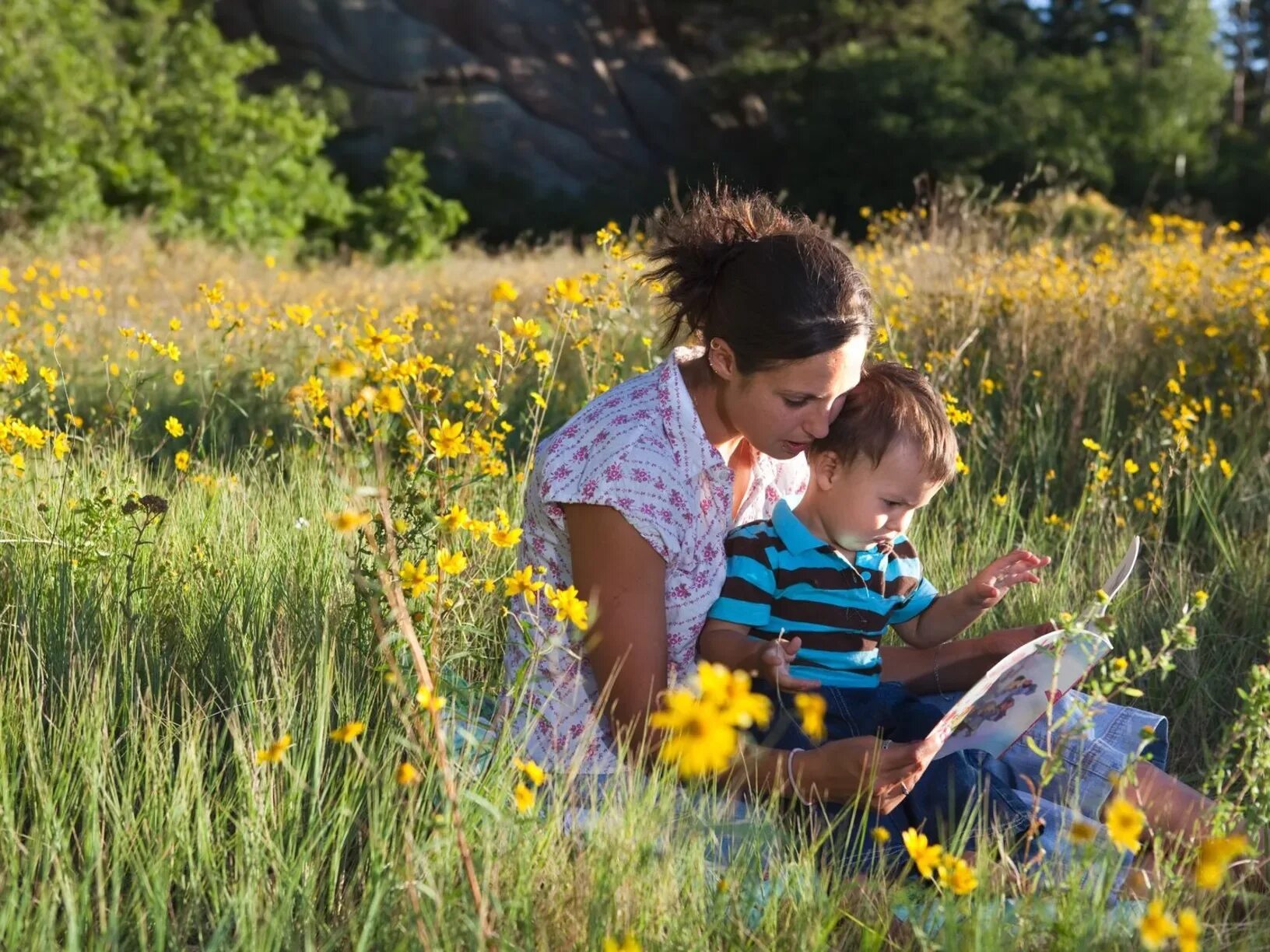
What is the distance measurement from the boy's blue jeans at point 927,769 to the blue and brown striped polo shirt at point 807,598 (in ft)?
0.18

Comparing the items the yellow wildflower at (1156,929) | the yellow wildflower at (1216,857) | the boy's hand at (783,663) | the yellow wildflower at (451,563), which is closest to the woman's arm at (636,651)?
the boy's hand at (783,663)

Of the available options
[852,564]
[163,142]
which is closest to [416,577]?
[852,564]

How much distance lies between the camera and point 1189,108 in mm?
24203

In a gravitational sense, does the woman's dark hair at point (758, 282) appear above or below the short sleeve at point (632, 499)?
above

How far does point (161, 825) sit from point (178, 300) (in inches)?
259

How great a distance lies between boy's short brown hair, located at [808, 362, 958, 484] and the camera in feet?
8.35

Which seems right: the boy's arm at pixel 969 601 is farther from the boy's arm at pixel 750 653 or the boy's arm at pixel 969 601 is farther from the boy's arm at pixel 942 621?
the boy's arm at pixel 750 653

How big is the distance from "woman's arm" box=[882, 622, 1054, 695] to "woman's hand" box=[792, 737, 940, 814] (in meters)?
0.51

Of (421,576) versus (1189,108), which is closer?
(421,576)

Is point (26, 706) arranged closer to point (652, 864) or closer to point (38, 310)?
point (652, 864)

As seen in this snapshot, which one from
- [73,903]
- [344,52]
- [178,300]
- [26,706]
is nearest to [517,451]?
[26,706]

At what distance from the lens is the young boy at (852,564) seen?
2.53 m

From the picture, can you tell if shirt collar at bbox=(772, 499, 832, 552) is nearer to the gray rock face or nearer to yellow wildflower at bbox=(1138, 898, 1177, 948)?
yellow wildflower at bbox=(1138, 898, 1177, 948)

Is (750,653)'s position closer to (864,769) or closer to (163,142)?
(864,769)
